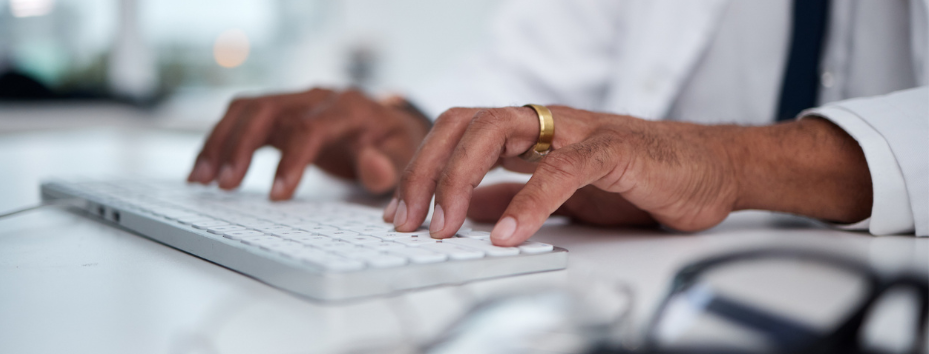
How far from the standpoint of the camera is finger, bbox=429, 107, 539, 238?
19.3 inches

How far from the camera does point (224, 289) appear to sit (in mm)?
387

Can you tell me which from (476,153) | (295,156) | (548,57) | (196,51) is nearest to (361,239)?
(476,153)

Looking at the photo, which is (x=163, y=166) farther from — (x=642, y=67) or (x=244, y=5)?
(x=244, y=5)

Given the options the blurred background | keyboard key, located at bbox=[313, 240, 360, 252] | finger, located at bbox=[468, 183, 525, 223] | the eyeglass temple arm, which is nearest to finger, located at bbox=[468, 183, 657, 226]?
finger, located at bbox=[468, 183, 525, 223]

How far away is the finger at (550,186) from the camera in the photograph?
439 millimetres

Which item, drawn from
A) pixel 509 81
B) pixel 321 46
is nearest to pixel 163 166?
pixel 509 81

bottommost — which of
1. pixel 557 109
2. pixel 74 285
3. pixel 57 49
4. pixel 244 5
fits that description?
pixel 74 285

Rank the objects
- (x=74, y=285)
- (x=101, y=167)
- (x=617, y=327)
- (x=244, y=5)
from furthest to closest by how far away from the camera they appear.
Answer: (x=244, y=5) < (x=101, y=167) < (x=74, y=285) < (x=617, y=327)

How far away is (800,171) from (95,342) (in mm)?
557

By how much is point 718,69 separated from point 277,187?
0.68m

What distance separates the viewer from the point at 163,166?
4.15 feet

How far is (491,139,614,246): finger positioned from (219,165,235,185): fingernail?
1.51 ft

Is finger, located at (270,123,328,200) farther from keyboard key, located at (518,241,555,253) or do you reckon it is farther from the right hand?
keyboard key, located at (518,241,555,253)

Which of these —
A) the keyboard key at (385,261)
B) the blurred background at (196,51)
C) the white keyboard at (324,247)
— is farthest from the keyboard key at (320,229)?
the blurred background at (196,51)
